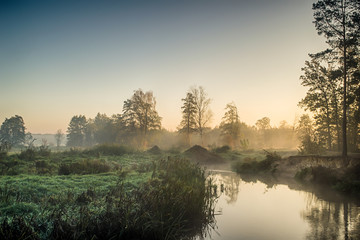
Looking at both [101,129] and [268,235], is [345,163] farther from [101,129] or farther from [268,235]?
[101,129]

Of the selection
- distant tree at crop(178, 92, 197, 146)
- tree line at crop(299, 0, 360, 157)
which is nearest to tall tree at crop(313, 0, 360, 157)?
tree line at crop(299, 0, 360, 157)

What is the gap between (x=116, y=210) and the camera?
6.44 metres

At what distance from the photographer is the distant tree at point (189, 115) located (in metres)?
54.5

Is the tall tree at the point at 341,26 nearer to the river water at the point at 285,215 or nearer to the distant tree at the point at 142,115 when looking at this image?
the river water at the point at 285,215

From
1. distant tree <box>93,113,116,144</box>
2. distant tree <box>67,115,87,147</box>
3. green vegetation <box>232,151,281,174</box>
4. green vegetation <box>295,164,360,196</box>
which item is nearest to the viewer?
green vegetation <box>295,164,360,196</box>

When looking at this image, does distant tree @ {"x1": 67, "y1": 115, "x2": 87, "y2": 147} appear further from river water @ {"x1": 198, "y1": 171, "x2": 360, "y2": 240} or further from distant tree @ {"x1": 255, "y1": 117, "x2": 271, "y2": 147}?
river water @ {"x1": 198, "y1": 171, "x2": 360, "y2": 240}

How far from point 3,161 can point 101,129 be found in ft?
226

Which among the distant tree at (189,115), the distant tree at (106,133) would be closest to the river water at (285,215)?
the distant tree at (189,115)

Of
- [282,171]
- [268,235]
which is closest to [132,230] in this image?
[268,235]

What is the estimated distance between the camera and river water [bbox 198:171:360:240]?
303 inches

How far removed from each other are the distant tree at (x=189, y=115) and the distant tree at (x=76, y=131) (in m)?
53.4

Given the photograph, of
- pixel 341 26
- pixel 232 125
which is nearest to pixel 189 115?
pixel 232 125

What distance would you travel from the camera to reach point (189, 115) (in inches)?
2162

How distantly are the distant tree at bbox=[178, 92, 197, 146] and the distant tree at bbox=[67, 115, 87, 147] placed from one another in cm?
5344
